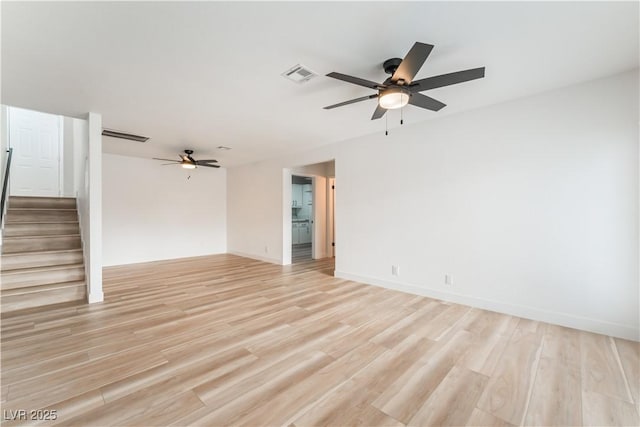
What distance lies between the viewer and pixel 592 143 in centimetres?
278

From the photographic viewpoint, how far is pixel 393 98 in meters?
2.38

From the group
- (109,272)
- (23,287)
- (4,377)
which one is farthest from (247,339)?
(109,272)

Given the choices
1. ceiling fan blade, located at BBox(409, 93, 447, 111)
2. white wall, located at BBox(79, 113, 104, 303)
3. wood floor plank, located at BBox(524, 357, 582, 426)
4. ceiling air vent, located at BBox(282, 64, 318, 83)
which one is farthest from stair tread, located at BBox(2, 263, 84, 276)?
wood floor plank, located at BBox(524, 357, 582, 426)

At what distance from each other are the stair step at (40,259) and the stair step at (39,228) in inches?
28.5

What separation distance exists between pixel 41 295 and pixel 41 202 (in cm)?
293

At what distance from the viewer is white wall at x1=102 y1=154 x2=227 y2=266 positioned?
616 cm

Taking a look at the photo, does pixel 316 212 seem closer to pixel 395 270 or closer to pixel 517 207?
pixel 395 270

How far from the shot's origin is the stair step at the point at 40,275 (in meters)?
3.64

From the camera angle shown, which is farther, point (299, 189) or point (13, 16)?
point (299, 189)

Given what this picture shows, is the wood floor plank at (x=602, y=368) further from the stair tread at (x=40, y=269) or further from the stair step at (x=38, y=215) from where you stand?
the stair step at (x=38, y=215)

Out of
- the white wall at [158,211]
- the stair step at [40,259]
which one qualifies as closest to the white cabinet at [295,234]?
the white wall at [158,211]

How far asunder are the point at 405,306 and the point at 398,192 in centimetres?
174

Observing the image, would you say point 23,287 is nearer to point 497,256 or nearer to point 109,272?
point 109,272

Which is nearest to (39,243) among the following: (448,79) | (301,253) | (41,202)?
(41,202)
